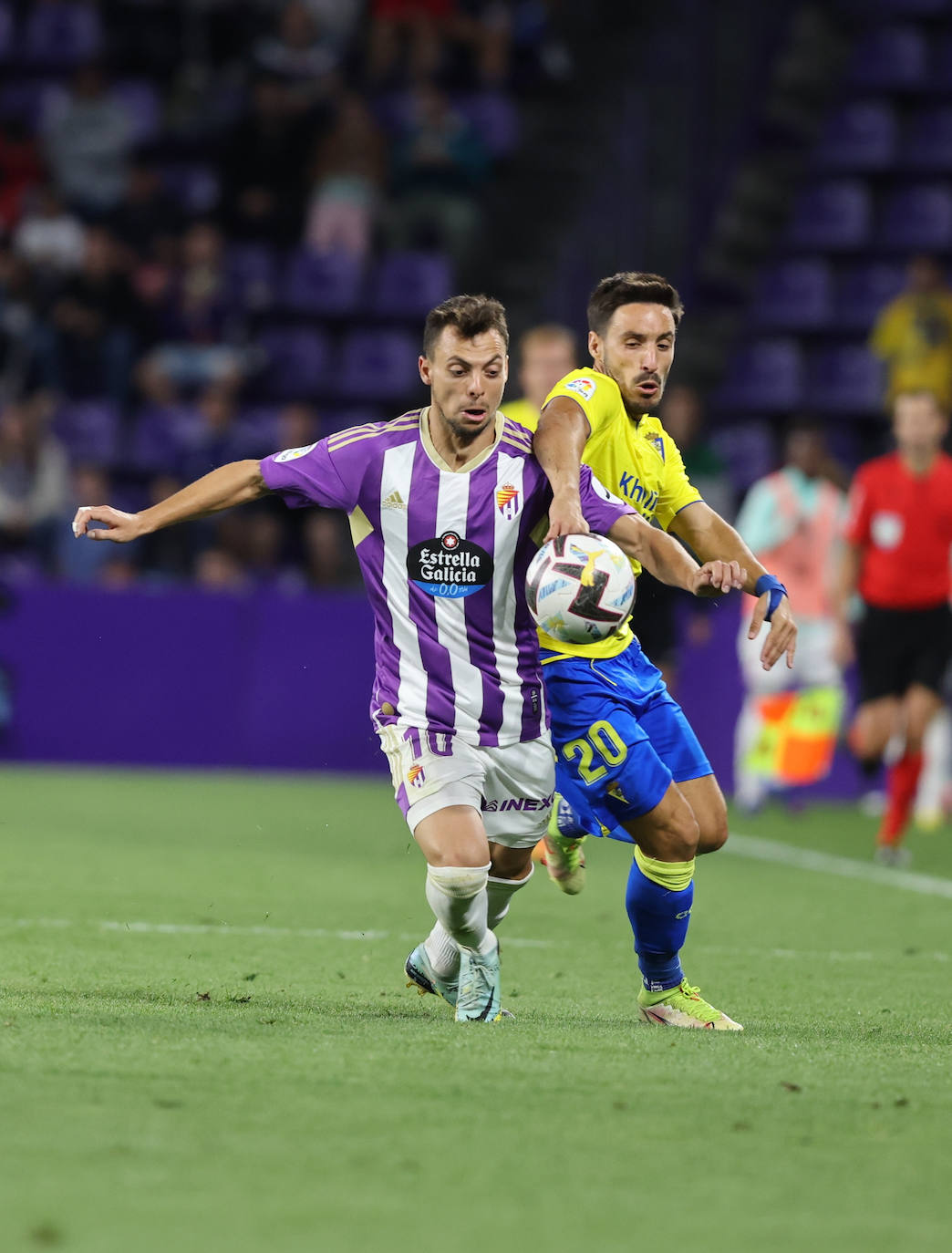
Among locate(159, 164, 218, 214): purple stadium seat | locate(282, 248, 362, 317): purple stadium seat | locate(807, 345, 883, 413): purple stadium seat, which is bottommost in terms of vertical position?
locate(807, 345, 883, 413): purple stadium seat

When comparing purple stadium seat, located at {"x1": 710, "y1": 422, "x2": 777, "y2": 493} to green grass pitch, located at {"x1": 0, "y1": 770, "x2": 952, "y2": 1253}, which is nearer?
green grass pitch, located at {"x1": 0, "y1": 770, "x2": 952, "y2": 1253}

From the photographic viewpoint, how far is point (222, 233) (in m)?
16.8

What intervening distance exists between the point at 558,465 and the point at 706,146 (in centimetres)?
1228

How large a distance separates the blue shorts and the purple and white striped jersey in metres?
0.11

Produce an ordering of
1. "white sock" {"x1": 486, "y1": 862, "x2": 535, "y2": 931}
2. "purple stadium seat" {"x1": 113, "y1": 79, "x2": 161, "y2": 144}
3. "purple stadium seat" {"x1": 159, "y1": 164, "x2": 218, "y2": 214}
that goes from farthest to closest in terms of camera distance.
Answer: "purple stadium seat" {"x1": 113, "y1": 79, "x2": 161, "y2": 144} < "purple stadium seat" {"x1": 159, "y1": 164, "x2": 218, "y2": 214} < "white sock" {"x1": 486, "y1": 862, "x2": 535, "y2": 931}

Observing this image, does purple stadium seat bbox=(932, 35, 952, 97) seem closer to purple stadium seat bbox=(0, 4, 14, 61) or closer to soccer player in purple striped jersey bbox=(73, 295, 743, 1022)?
purple stadium seat bbox=(0, 4, 14, 61)

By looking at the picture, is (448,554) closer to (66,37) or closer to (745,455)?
(745,455)

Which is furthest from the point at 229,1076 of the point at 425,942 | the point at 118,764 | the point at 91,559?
the point at 91,559

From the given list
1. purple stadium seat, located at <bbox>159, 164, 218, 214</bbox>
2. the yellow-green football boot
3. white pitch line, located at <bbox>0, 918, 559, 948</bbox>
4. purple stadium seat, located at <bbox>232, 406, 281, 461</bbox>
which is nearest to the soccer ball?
the yellow-green football boot

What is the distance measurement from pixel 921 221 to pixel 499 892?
13128 millimetres

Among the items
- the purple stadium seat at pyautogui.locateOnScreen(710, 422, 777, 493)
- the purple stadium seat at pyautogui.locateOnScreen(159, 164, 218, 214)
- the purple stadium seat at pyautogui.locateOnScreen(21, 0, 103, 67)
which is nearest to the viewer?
the purple stadium seat at pyautogui.locateOnScreen(710, 422, 777, 493)

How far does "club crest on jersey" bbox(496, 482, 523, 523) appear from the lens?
16.5 ft

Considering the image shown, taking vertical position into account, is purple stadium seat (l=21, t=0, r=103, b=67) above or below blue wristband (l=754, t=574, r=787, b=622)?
above

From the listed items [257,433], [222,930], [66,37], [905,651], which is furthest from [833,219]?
[222,930]
